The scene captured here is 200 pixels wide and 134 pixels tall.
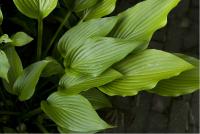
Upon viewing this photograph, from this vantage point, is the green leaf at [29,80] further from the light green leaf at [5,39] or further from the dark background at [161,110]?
the dark background at [161,110]

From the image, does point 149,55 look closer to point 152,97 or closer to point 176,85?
point 176,85

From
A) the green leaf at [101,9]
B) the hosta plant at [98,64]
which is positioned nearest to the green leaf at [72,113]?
the hosta plant at [98,64]

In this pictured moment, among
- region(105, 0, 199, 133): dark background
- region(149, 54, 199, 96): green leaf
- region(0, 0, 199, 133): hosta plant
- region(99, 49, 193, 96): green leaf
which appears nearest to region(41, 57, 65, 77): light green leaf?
region(0, 0, 199, 133): hosta plant

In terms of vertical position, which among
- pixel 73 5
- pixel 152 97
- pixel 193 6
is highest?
pixel 73 5

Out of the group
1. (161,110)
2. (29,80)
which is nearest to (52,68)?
(29,80)

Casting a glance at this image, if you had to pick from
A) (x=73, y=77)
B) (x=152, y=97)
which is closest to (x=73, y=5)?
(x=73, y=77)

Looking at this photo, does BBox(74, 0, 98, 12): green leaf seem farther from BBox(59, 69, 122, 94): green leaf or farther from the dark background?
the dark background
